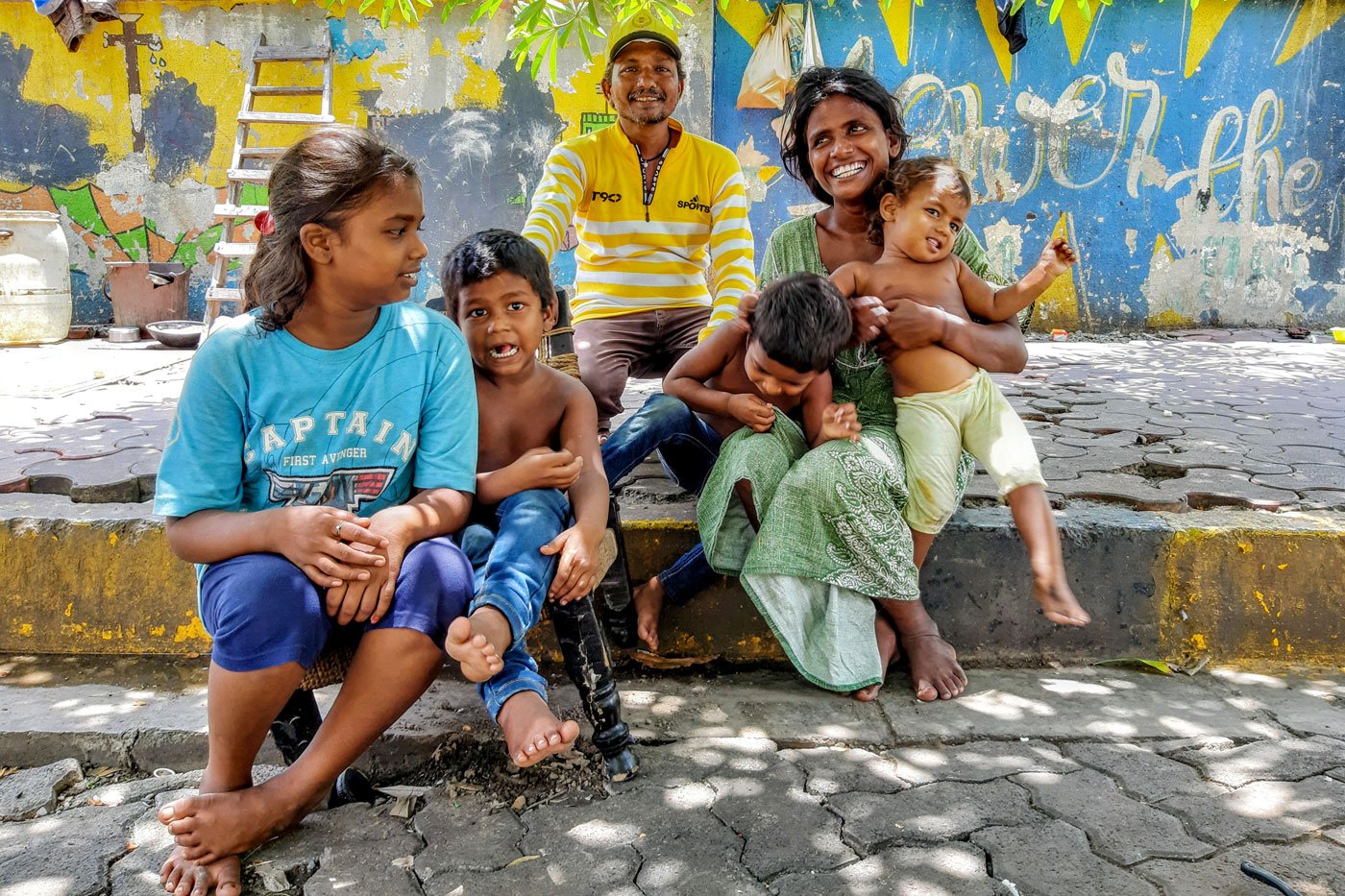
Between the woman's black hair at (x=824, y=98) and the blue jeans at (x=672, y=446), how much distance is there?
0.86 meters

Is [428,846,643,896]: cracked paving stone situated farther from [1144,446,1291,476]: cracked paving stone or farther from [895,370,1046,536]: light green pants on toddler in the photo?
[1144,446,1291,476]: cracked paving stone

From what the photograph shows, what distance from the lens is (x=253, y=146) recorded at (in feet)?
27.7

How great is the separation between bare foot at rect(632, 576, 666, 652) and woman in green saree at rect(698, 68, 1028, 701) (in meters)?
0.21

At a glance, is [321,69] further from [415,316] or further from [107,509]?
[415,316]

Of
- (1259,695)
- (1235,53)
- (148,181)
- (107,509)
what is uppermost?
(1235,53)

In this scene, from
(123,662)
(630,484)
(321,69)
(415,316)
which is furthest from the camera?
(321,69)

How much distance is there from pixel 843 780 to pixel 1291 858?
810 millimetres

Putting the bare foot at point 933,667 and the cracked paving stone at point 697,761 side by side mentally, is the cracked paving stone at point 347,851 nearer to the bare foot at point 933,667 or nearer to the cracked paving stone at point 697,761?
the cracked paving stone at point 697,761

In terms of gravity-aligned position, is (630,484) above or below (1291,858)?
above

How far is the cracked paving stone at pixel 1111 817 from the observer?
1.77 metres

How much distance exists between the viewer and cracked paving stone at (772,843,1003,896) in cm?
167

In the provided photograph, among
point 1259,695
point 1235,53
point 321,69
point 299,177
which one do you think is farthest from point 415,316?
point 1235,53

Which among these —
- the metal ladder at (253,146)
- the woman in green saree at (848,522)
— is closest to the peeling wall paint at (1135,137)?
the metal ladder at (253,146)

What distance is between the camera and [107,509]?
108 inches
